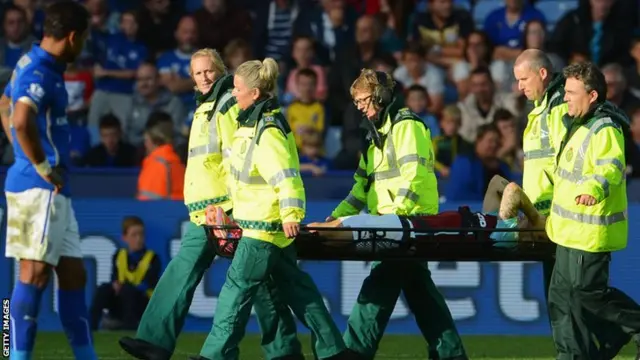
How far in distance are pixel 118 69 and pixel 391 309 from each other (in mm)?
7119

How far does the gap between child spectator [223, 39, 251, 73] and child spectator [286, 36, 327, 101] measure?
66cm

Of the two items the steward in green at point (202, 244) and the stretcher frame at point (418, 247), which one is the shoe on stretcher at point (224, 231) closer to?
the stretcher frame at point (418, 247)

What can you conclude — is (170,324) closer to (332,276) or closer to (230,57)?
(332,276)

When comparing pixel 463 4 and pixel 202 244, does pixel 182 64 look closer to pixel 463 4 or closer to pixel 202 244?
pixel 463 4

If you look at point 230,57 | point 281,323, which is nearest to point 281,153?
point 281,323

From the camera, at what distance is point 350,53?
1653 centimetres

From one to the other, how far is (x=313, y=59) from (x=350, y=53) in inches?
15.5

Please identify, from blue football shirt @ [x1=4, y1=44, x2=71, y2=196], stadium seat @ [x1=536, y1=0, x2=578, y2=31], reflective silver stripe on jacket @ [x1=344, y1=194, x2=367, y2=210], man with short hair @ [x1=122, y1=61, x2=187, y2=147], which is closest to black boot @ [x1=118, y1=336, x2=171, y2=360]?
blue football shirt @ [x1=4, y1=44, x2=71, y2=196]

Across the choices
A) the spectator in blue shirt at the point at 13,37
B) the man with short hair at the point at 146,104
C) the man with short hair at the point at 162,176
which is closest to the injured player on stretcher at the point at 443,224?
the man with short hair at the point at 162,176

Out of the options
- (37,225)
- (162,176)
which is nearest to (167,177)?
(162,176)

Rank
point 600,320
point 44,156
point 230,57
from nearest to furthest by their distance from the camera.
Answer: point 44,156 < point 600,320 < point 230,57

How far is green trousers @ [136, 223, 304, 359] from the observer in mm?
9945

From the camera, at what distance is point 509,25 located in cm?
1714

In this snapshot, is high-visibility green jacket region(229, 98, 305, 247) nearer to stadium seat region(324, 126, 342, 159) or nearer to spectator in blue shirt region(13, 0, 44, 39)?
stadium seat region(324, 126, 342, 159)
